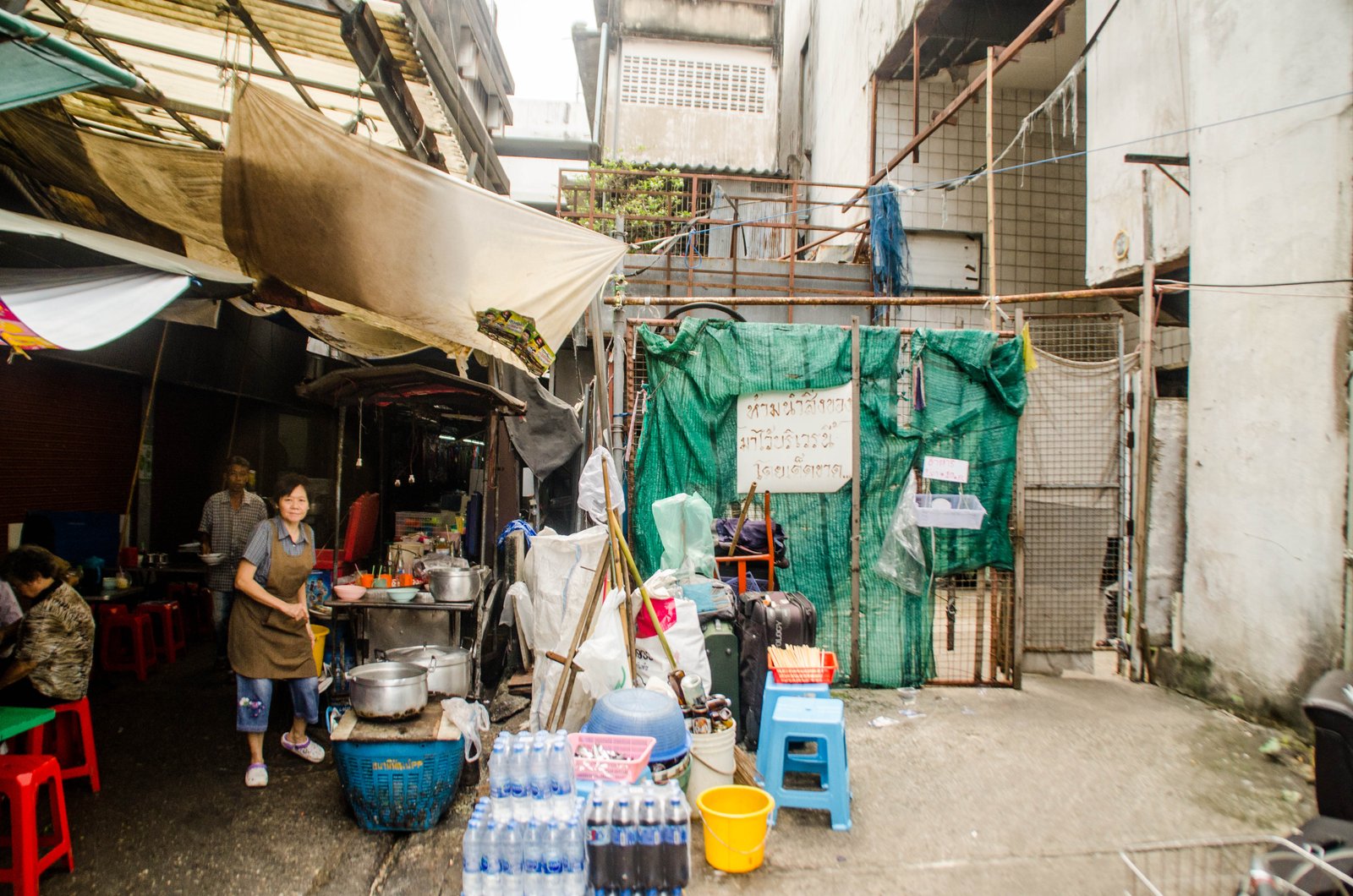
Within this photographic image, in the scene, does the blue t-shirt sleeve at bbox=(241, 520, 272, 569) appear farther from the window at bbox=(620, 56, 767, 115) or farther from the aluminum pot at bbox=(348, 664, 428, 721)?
the window at bbox=(620, 56, 767, 115)

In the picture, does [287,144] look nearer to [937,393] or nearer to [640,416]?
[640,416]

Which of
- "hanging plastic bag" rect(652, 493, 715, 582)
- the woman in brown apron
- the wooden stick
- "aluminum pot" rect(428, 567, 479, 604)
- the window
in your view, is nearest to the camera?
the woman in brown apron

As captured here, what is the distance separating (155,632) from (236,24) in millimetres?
5926

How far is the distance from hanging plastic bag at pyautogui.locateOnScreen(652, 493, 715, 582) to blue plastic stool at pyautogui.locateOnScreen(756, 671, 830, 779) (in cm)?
129

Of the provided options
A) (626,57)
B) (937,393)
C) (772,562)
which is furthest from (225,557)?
(626,57)

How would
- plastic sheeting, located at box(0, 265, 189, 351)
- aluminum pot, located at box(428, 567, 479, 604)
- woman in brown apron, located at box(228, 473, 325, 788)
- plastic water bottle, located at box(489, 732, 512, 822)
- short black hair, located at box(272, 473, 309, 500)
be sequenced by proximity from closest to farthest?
plastic sheeting, located at box(0, 265, 189, 351) → plastic water bottle, located at box(489, 732, 512, 822) → woman in brown apron, located at box(228, 473, 325, 788) → short black hair, located at box(272, 473, 309, 500) → aluminum pot, located at box(428, 567, 479, 604)

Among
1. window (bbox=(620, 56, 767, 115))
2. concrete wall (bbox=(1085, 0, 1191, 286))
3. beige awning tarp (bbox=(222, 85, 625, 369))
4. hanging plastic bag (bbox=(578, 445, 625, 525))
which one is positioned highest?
window (bbox=(620, 56, 767, 115))

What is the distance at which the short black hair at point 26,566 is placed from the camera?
14.1ft

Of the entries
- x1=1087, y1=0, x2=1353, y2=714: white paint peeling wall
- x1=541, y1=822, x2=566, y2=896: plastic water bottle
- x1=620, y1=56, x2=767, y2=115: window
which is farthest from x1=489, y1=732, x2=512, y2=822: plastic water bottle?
x1=620, y1=56, x2=767, y2=115: window

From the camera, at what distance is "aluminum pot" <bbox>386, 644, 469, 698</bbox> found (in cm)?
504

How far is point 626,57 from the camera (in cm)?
1944

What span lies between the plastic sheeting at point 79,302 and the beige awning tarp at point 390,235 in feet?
3.68

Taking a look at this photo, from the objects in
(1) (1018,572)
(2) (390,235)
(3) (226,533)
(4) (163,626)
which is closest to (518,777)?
(2) (390,235)

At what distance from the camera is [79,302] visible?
10.2 ft
